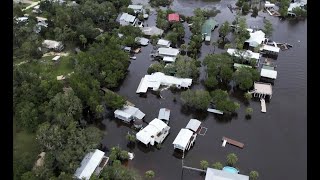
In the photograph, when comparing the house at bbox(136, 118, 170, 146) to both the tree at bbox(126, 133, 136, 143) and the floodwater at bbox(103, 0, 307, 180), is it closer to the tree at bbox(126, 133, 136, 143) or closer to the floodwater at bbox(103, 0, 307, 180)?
the tree at bbox(126, 133, 136, 143)

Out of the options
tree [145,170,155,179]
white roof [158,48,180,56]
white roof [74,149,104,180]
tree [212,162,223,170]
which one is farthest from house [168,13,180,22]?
tree [145,170,155,179]

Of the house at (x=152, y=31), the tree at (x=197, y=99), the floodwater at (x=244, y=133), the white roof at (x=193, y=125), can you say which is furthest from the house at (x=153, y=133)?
the house at (x=152, y=31)

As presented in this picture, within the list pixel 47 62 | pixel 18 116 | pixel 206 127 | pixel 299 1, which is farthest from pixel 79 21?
pixel 299 1

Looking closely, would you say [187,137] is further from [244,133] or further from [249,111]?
[249,111]

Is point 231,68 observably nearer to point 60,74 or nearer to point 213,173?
point 213,173

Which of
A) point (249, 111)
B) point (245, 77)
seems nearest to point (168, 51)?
point (245, 77)

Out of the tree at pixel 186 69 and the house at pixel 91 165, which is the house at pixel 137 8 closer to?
the tree at pixel 186 69
